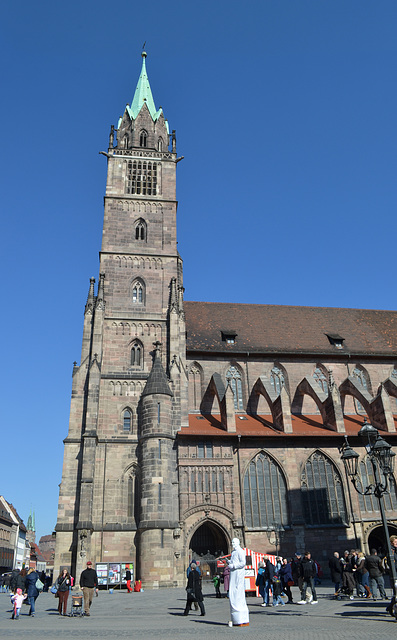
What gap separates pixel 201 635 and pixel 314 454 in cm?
2030

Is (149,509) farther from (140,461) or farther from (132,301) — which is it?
(132,301)

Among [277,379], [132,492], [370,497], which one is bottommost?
[370,497]

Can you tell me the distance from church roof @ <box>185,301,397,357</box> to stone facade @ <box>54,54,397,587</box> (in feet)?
0.48

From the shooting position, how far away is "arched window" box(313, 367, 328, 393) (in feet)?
110

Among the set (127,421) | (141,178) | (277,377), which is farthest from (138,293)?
(277,377)

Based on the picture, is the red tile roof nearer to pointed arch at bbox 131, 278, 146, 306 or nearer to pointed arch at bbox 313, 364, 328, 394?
pointed arch at bbox 313, 364, 328, 394

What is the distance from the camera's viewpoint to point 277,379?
3319 centimetres

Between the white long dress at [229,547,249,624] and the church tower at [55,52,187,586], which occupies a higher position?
the church tower at [55,52,187,586]

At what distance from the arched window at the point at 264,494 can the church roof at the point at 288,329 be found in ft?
26.0

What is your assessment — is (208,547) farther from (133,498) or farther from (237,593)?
(237,593)

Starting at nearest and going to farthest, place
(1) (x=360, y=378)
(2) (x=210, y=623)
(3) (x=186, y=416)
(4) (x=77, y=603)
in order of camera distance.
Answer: (2) (x=210, y=623) < (4) (x=77, y=603) < (3) (x=186, y=416) < (1) (x=360, y=378)

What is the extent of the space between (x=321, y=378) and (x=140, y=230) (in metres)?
15.3

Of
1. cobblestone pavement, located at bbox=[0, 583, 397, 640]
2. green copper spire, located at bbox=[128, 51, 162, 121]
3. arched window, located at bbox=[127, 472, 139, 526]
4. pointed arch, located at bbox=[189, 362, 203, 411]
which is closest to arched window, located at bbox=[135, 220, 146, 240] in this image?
pointed arch, located at bbox=[189, 362, 203, 411]

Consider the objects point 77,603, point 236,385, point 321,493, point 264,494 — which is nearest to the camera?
point 77,603
